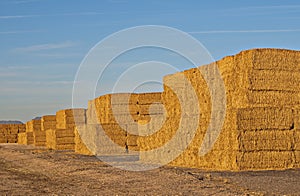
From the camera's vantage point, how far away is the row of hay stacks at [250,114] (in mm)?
14953

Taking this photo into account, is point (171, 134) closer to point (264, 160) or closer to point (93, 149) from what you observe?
point (264, 160)

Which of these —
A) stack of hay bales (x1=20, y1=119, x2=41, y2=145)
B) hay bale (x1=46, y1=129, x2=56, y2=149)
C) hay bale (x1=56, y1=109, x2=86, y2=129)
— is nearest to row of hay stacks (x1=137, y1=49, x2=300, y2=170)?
hay bale (x1=46, y1=129, x2=56, y2=149)

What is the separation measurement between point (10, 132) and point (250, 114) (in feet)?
149

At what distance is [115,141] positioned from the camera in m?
Result: 25.9

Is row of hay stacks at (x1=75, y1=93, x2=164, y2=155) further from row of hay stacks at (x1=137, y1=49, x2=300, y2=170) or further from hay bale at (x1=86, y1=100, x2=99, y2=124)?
row of hay stacks at (x1=137, y1=49, x2=300, y2=170)

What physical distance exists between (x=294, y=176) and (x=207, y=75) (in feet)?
19.8

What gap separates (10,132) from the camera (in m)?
57.1

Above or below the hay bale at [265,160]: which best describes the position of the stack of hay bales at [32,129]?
above

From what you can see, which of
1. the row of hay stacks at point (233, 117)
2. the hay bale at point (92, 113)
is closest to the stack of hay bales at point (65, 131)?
the hay bale at point (92, 113)

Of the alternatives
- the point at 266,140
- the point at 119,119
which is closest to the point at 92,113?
the point at 119,119

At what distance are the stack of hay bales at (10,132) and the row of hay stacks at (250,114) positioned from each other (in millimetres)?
40150

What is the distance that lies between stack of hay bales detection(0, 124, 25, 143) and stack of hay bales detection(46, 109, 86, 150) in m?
17.1

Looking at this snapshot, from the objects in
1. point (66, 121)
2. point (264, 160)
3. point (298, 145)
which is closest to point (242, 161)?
point (264, 160)

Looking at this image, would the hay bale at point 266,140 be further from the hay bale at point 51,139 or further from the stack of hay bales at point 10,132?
the stack of hay bales at point 10,132
